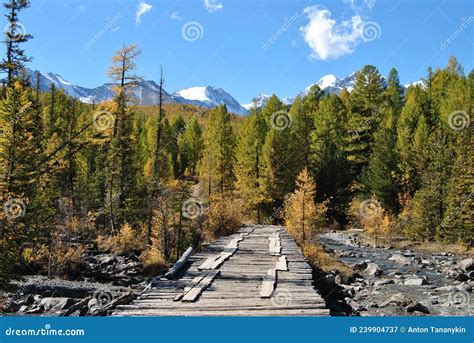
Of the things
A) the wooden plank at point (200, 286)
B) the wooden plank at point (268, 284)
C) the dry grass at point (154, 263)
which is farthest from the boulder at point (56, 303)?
the wooden plank at point (268, 284)

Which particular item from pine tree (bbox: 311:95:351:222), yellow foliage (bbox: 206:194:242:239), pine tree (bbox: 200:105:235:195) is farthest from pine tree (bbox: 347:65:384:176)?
yellow foliage (bbox: 206:194:242:239)

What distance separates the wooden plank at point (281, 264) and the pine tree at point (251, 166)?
99.2 ft

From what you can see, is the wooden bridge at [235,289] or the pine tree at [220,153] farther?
the pine tree at [220,153]

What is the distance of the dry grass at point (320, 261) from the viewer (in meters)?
21.1

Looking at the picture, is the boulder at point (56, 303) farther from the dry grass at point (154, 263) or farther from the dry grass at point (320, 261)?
the dry grass at point (320, 261)

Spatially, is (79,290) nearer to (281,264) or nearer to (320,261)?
(281,264)

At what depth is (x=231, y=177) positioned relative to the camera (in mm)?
51219

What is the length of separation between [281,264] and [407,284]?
12196mm

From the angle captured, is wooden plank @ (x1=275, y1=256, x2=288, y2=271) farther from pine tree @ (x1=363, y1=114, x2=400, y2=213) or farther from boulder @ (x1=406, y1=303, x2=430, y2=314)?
pine tree @ (x1=363, y1=114, x2=400, y2=213)

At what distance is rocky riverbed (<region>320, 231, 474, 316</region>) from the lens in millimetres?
17891

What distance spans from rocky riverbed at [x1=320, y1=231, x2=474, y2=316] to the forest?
352cm

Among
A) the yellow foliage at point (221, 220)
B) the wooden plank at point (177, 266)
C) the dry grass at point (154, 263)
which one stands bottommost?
the dry grass at point (154, 263)

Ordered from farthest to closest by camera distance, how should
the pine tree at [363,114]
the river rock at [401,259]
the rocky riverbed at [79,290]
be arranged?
1. the pine tree at [363,114]
2. the river rock at [401,259]
3. the rocky riverbed at [79,290]

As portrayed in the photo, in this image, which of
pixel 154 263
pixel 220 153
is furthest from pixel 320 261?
pixel 220 153
